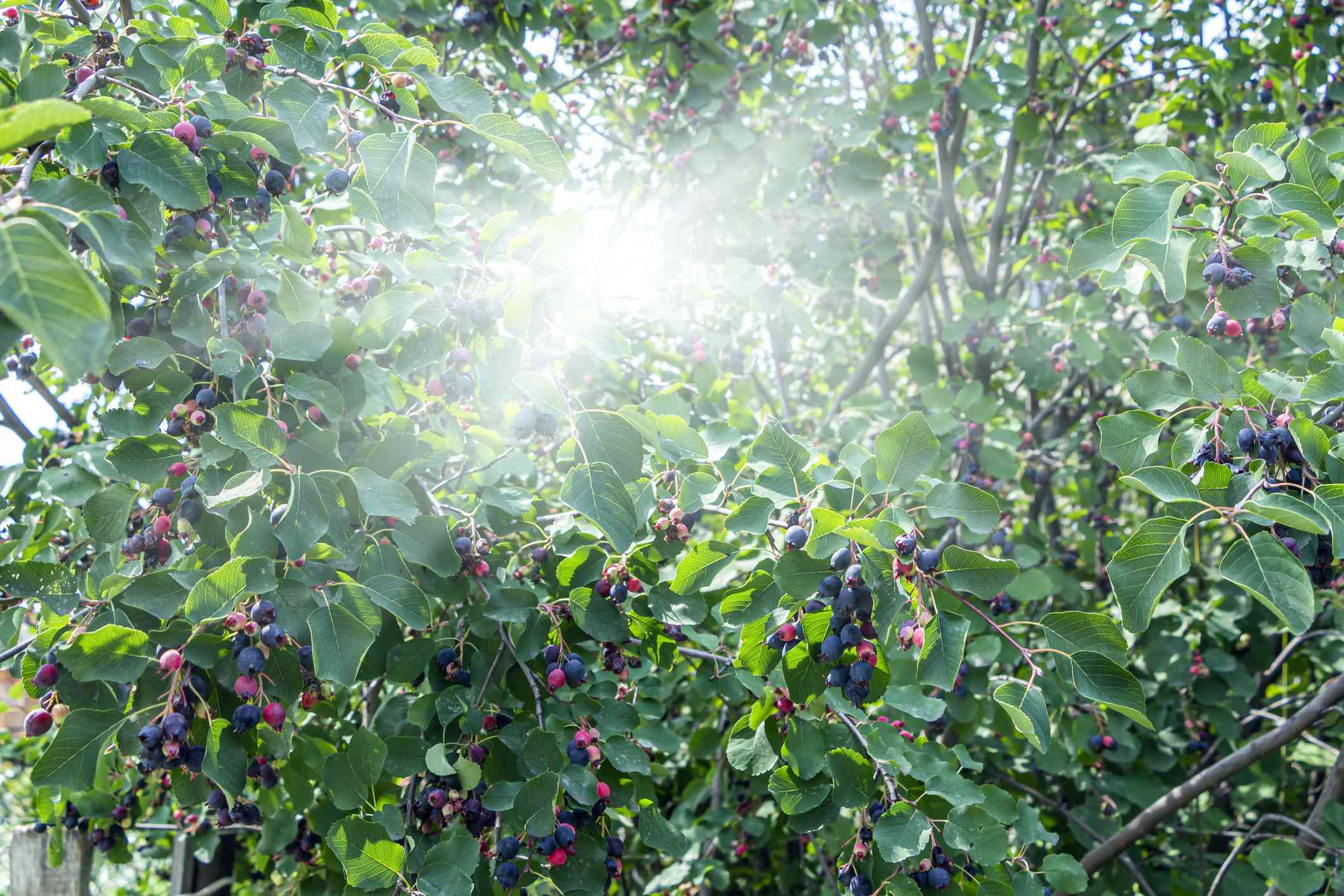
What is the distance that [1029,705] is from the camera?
1.55 meters

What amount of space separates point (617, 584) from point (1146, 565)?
3.05 feet

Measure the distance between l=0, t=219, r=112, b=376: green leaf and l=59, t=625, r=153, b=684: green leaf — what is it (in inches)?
28.8

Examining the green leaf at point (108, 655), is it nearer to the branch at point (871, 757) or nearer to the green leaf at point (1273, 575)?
the branch at point (871, 757)

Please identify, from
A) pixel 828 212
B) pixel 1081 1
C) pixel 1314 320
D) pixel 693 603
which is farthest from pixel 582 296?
pixel 1081 1

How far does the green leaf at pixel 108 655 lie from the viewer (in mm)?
1472

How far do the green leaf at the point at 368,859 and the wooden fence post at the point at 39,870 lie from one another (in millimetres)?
1646

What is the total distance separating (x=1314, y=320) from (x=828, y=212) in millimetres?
1887

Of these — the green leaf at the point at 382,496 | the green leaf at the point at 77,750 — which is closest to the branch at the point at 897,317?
the green leaf at the point at 382,496

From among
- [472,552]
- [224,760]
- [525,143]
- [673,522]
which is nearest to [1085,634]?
[673,522]

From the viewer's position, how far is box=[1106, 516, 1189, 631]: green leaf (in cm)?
153

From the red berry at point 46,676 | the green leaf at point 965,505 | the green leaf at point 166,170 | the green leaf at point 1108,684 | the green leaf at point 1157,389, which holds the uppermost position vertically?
the green leaf at point 166,170

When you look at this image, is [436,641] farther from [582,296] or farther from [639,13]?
[639,13]

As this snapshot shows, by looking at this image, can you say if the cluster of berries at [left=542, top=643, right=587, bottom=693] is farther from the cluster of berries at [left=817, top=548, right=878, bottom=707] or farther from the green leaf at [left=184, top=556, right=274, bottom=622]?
the green leaf at [left=184, top=556, right=274, bottom=622]

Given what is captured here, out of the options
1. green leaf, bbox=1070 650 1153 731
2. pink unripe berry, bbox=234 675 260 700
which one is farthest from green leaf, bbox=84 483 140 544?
green leaf, bbox=1070 650 1153 731
